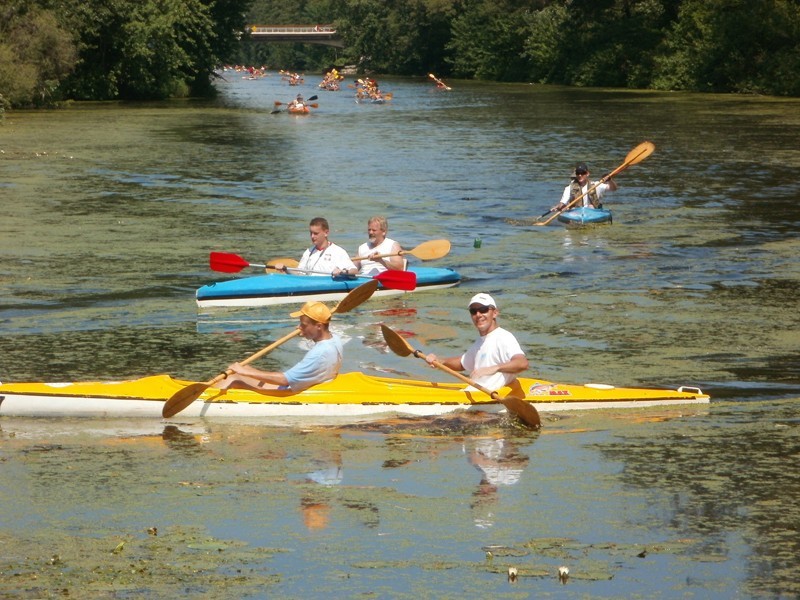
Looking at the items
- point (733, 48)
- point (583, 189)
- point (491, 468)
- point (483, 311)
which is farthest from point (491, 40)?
point (491, 468)

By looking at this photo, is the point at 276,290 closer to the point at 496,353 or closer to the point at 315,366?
the point at 315,366

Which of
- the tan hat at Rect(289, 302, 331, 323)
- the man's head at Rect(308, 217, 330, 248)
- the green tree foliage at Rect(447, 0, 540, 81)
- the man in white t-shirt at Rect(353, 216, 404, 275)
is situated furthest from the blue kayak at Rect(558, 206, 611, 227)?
the green tree foliage at Rect(447, 0, 540, 81)

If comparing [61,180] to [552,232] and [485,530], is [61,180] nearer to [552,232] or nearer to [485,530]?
[552,232]

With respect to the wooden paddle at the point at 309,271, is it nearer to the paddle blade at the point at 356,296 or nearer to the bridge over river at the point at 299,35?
the paddle blade at the point at 356,296

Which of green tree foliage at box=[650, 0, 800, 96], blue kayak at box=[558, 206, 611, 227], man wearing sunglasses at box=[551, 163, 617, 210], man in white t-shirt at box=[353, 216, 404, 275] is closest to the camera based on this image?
man in white t-shirt at box=[353, 216, 404, 275]

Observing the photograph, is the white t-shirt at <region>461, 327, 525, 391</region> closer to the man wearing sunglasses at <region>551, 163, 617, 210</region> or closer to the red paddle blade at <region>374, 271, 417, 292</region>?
the red paddle blade at <region>374, 271, 417, 292</region>

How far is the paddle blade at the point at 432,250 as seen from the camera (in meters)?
16.6

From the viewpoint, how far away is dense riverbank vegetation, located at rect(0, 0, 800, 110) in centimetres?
4772

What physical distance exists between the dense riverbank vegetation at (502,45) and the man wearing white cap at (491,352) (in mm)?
35621

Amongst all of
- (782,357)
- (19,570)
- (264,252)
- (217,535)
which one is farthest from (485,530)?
(264,252)

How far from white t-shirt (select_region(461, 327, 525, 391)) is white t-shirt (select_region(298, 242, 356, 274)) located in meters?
5.00

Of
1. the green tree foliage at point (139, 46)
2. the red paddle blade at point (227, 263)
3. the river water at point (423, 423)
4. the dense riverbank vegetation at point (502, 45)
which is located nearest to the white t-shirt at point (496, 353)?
the river water at point (423, 423)

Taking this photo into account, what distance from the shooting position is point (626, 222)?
21.4m

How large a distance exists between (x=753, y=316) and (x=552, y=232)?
703cm
